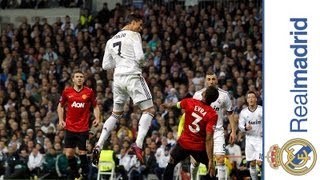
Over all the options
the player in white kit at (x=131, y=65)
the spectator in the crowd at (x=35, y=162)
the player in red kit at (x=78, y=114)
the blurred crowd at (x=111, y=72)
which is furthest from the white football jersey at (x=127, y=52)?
the spectator in the crowd at (x=35, y=162)

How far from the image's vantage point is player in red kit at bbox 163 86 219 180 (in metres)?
19.7

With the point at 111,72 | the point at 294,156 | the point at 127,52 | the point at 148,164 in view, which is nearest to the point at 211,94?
the point at 127,52

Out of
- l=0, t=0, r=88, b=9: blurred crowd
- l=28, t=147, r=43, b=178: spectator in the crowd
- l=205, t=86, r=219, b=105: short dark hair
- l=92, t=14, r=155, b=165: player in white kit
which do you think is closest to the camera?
l=92, t=14, r=155, b=165: player in white kit

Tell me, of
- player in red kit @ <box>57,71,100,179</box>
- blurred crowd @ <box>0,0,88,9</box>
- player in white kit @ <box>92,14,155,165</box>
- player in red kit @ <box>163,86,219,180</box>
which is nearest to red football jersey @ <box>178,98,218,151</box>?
player in red kit @ <box>163,86,219,180</box>

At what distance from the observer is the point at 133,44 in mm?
19359

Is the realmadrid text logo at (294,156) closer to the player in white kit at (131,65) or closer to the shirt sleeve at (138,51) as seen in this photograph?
the player in white kit at (131,65)

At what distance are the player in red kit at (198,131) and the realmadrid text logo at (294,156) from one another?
2.39 m

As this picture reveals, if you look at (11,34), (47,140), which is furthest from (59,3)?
(47,140)

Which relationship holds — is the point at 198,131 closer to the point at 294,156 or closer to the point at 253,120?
the point at 294,156

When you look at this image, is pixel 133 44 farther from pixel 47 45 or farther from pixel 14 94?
pixel 47 45

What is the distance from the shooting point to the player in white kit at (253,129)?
2408 centimetres

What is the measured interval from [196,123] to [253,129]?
15.4ft

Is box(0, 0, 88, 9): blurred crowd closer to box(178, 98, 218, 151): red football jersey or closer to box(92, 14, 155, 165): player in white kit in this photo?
box(92, 14, 155, 165): player in white kit

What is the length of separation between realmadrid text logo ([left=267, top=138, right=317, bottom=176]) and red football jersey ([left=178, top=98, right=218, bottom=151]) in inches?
95.4
